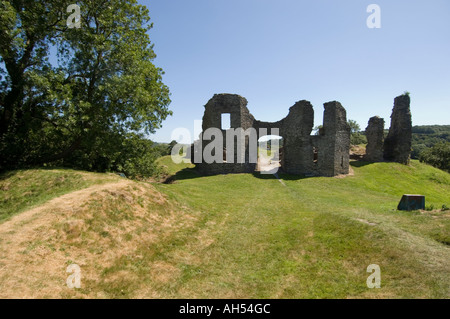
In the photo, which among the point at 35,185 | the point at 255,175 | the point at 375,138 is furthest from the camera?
the point at 375,138

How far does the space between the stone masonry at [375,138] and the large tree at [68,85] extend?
3402 centimetres

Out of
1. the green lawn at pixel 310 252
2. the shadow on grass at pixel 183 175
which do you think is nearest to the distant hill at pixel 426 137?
the shadow on grass at pixel 183 175

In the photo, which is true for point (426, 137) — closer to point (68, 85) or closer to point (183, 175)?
point (183, 175)

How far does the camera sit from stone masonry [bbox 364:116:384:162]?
34750 millimetres

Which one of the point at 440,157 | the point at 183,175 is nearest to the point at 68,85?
the point at 183,175

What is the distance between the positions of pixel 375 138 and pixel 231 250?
1386 inches

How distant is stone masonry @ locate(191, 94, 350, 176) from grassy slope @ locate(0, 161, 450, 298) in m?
15.9

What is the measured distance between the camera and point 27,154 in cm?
1452

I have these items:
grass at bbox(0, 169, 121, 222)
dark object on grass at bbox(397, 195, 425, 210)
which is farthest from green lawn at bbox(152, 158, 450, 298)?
grass at bbox(0, 169, 121, 222)

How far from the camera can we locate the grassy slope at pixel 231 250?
666 centimetres

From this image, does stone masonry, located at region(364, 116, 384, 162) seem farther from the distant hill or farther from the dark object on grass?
the distant hill

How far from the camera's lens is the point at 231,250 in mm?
9977
